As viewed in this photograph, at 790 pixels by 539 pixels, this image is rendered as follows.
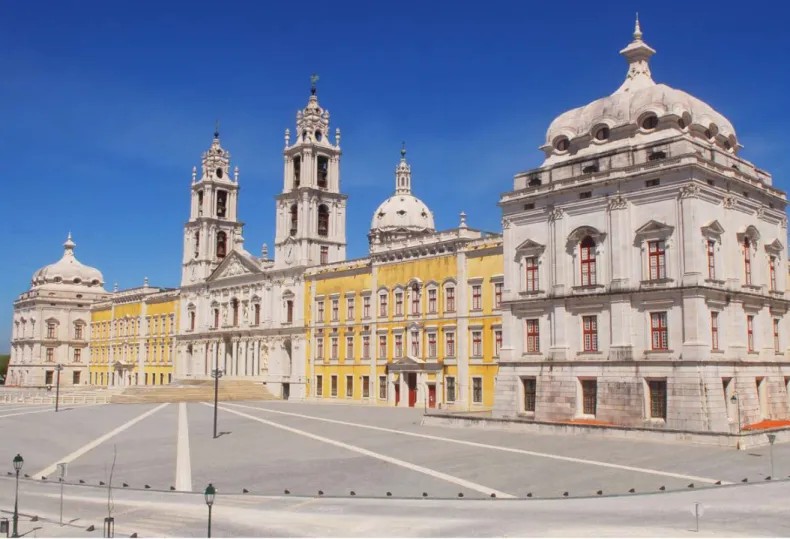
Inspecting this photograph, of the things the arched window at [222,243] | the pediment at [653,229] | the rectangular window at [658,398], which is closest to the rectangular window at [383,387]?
the rectangular window at [658,398]

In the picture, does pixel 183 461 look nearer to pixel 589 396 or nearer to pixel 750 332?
pixel 589 396

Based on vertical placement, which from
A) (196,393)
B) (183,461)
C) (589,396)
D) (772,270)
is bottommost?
(183,461)

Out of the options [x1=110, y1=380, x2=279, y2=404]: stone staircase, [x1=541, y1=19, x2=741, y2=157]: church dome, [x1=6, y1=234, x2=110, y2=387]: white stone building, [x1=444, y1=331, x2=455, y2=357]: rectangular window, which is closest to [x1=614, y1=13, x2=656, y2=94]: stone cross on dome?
[x1=541, y1=19, x2=741, y2=157]: church dome

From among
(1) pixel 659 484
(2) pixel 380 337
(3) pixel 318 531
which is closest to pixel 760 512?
(1) pixel 659 484

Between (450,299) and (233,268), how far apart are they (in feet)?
102

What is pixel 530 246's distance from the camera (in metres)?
40.4

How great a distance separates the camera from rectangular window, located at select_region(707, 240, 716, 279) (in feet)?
115

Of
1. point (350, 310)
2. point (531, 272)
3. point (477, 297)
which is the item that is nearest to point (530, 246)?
point (531, 272)

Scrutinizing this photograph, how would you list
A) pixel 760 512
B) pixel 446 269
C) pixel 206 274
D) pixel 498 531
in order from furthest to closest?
pixel 206 274 < pixel 446 269 < pixel 760 512 < pixel 498 531

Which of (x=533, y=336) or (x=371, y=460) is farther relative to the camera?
(x=533, y=336)

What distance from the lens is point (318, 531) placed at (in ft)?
61.4

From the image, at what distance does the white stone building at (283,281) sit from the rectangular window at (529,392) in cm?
3273

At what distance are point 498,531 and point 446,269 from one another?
1529 inches

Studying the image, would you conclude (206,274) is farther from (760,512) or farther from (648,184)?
(760,512)
